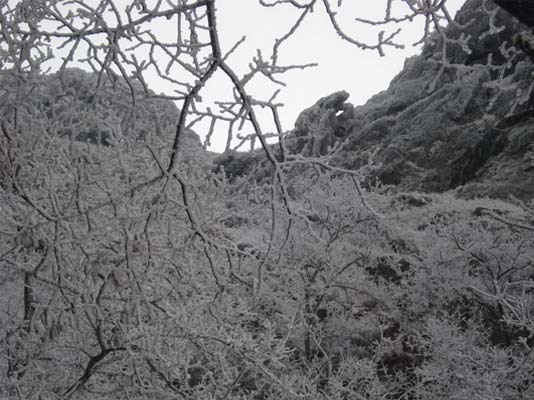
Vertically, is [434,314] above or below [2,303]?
below

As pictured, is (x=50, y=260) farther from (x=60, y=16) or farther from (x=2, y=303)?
(x=2, y=303)

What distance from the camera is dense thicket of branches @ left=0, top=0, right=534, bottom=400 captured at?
171cm

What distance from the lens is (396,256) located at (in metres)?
12.0

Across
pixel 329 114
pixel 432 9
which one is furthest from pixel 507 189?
pixel 432 9

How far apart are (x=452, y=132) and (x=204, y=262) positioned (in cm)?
2304

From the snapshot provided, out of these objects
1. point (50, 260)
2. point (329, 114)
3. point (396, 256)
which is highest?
point (329, 114)

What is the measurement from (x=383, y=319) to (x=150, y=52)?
30.2 feet

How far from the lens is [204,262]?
15.4 feet

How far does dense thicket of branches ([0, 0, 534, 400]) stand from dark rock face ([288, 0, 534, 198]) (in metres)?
3.01

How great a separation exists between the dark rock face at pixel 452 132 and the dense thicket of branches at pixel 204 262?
3.01 m

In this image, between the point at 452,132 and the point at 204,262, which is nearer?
the point at 204,262

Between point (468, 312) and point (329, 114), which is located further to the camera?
point (329, 114)

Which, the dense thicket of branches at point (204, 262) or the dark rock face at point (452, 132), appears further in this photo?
the dark rock face at point (452, 132)

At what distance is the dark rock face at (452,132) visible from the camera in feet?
60.2
